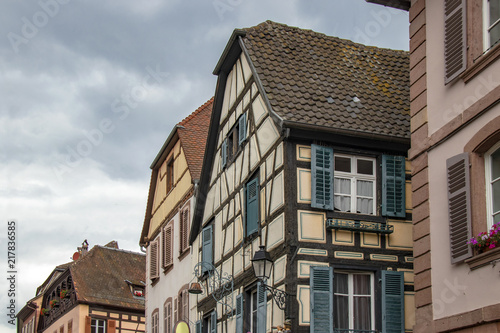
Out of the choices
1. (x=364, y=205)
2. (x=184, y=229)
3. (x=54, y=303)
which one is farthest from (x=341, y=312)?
(x=54, y=303)

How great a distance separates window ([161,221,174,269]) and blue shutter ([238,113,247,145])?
8.02 metres

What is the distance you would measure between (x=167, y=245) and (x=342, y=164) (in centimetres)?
1172

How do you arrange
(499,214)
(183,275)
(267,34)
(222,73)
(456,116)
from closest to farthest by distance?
(499,214), (456,116), (267,34), (222,73), (183,275)

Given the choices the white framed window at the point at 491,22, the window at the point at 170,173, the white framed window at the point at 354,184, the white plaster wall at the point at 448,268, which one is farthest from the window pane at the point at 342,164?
the window at the point at 170,173

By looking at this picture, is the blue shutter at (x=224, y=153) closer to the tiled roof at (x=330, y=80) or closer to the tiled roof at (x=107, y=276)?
the tiled roof at (x=330, y=80)

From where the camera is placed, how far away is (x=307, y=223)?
15.5 metres

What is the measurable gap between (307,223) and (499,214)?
19.8ft

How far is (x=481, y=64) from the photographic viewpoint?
1023cm

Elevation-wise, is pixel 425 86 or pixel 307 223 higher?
pixel 425 86

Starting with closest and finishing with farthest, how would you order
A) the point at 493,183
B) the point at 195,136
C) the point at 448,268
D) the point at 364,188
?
the point at 493,183 < the point at 448,268 < the point at 364,188 < the point at 195,136

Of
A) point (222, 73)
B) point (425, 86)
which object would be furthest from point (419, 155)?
point (222, 73)

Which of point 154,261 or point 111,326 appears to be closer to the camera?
point 154,261

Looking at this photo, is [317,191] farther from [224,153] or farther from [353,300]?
[224,153]

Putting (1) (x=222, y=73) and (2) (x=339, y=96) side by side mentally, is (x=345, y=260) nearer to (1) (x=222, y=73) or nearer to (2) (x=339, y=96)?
(2) (x=339, y=96)
